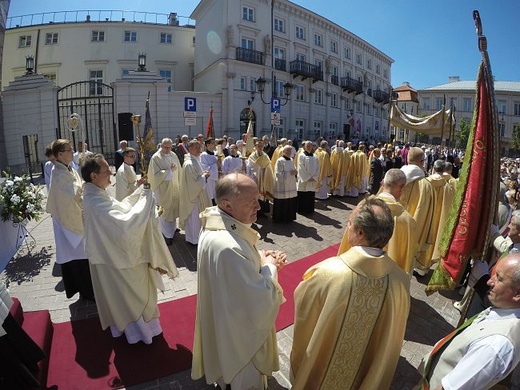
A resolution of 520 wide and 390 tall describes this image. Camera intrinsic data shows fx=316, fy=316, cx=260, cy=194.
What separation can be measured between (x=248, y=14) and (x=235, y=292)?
29.5 meters

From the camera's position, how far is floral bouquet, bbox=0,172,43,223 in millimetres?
5250

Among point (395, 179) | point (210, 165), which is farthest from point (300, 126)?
point (395, 179)

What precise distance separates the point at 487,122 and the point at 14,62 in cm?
3877

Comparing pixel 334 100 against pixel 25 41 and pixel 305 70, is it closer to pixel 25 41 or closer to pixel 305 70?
pixel 305 70

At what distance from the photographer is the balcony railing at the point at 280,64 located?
29.4m

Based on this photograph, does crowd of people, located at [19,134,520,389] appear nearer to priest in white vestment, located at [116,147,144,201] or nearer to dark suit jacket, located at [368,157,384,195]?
priest in white vestment, located at [116,147,144,201]

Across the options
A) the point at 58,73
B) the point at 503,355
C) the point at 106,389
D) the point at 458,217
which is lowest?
the point at 106,389

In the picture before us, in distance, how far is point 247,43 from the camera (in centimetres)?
2691

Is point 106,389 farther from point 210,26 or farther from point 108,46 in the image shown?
point 108,46

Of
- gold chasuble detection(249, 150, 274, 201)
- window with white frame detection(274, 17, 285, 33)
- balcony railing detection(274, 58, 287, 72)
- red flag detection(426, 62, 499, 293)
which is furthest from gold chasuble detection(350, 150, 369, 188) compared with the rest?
window with white frame detection(274, 17, 285, 33)

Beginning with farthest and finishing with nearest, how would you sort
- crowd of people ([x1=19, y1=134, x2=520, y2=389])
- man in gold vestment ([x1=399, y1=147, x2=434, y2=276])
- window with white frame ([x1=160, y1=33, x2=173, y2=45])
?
1. window with white frame ([x1=160, y1=33, x2=173, y2=45])
2. man in gold vestment ([x1=399, y1=147, x2=434, y2=276])
3. crowd of people ([x1=19, y1=134, x2=520, y2=389])

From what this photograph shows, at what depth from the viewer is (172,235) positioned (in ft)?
22.5

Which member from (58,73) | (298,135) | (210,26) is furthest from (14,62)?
(298,135)

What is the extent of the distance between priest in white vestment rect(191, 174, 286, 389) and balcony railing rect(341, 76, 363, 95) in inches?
1478
